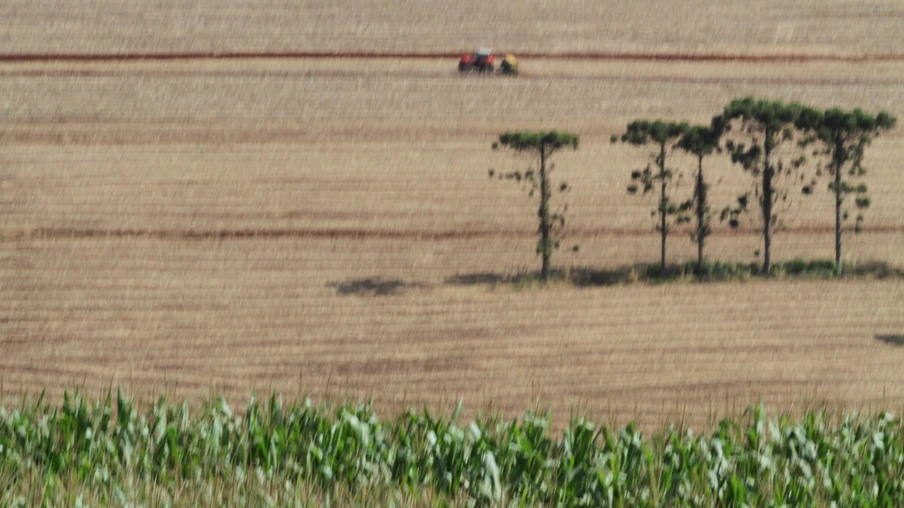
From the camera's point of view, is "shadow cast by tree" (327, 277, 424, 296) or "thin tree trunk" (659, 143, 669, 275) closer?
"shadow cast by tree" (327, 277, 424, 296)

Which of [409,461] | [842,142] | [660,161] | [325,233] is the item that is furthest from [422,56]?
[409,461]

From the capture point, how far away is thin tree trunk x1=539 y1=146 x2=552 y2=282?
615cm

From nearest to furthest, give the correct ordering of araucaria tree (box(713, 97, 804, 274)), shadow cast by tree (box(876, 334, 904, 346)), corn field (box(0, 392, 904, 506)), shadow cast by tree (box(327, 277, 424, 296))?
corn field (box(0, 392, 904, 506)) → shadow cast by tree (box(876, 334, 904, 346)) → shadow cast by tree (box(327, 277, 424, 296)) → araucaria tree (box(713, 97, 804, 274))

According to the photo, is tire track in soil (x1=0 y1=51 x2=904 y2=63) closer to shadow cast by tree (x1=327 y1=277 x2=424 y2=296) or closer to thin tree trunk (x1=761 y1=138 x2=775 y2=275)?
thin tree trunk (x1=761 y1=138 x2=775 y2=275)

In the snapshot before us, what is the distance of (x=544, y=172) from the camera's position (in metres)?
6.41

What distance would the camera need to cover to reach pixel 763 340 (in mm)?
5781

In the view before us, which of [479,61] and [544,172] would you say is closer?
[544,172]

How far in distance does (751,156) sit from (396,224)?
71.6 inches

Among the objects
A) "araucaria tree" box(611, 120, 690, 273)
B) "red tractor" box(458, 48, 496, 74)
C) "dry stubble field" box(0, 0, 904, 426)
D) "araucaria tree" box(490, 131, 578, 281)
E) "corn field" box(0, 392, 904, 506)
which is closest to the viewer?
"corn field" box(0, 392, 904, 506)

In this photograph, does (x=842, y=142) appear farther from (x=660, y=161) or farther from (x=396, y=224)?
(x=396, y=224)

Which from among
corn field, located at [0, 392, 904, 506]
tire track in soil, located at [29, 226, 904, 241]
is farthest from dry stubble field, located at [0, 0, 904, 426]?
corn field, located at [0, 392, 904, 506]

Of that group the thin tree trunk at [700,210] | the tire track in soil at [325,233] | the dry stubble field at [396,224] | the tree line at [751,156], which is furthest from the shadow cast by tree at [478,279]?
the thin tree trunk at [700,210]

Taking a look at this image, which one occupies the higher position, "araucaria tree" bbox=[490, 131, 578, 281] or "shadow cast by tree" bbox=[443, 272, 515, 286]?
"araucaria tree" bbox=[490, 131, 578, 281]

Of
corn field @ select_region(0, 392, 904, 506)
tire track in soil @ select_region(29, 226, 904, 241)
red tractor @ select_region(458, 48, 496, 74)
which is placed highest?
red tractor @ select_region(458, 48, 496, 74)
